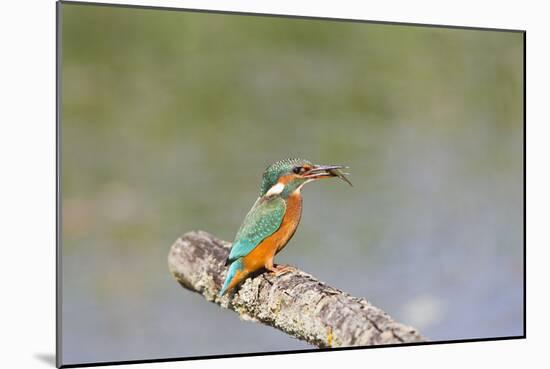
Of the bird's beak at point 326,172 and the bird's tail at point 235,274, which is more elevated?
the bird's beak at point 326,172

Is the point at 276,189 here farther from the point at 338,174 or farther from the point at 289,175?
the point at 338,174

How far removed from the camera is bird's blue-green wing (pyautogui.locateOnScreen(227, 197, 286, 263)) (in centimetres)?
460

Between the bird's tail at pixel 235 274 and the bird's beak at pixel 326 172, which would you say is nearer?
the bird's tail at pixel 235 274

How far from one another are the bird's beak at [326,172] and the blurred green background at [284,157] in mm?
44

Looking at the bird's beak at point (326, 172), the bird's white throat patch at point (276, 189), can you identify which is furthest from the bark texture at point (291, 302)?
the bird's beak at point (326, 172)

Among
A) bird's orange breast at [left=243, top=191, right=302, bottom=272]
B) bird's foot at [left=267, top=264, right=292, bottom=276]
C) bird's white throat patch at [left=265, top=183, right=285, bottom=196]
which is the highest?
bird's white throat patch at [left=265, top=183, right=285, bottom=196]

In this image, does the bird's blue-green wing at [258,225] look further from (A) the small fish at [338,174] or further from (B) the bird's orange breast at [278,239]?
(A) the small fish at [338,174]

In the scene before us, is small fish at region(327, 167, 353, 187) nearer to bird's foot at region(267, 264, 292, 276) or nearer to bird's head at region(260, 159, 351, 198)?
bird's head at region(260, 159, 351, 198)

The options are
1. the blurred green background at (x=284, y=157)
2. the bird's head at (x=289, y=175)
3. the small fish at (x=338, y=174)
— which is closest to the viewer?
the blurred green background at (x=284, y=157)

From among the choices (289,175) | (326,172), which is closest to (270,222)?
(289,175)

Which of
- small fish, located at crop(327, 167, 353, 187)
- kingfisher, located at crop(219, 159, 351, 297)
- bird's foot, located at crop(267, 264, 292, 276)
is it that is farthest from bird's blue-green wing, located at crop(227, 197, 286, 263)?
small fish, located at crop(327, 167, 353, 187)

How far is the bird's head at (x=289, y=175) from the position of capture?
470cm

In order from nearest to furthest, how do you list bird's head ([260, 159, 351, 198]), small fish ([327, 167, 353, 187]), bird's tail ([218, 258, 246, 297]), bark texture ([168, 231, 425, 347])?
bark texture ([168, 231, 425, 347]) < bird's tail ([218, 258, 246, 297]) < bird's head ([260, 159, 351, 198]) < small fish ([327, 167, 353, 187])

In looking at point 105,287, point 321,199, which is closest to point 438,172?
point 321,199
